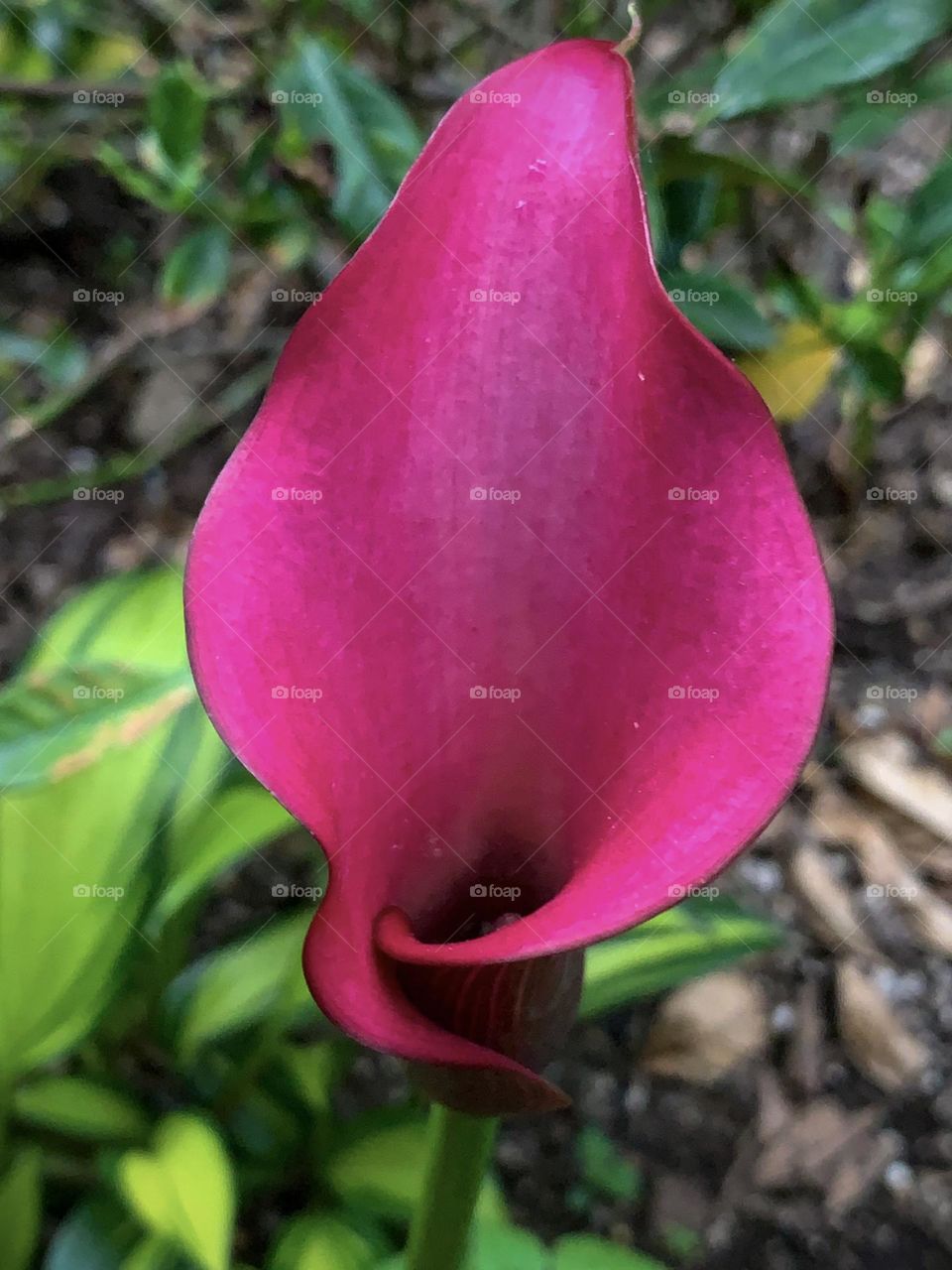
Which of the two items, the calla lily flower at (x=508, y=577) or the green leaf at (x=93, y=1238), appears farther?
the green leaf at (x=93, y=1238)

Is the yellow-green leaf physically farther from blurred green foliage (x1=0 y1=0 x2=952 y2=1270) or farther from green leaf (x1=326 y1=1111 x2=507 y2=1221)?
green leaf (x1=326 y1=1111 x2=507 y2=1221)

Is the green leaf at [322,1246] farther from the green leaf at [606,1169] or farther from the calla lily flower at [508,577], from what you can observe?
the calla lily flower at [508,577]

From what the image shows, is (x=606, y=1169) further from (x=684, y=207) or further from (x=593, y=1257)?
(x=684, y=207)

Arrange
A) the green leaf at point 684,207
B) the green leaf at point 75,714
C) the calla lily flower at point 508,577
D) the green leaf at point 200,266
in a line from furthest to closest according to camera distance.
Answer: the green leaf at point 200,266 < the green leaf at point 684,207 < the green leaf at point 75,714 < the calla lily flower at point 508,577

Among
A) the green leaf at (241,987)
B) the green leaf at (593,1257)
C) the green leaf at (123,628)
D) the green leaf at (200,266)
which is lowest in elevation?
the green leaf at (593,1257)

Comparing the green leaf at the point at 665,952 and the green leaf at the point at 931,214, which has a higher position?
the green leaf at the point at 931,214

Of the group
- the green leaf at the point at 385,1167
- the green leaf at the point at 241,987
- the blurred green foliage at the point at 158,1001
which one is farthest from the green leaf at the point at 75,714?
the green leaf at the point at 385,1167

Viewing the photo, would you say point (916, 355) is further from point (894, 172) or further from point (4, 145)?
point (4, 145)

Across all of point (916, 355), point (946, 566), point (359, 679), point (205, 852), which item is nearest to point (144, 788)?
point (205, 852)

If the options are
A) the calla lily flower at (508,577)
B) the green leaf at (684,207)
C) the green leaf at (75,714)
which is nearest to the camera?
the calla lily flower at (508,577)
